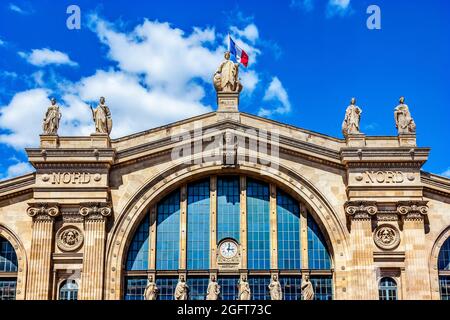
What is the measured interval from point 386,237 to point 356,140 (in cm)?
579

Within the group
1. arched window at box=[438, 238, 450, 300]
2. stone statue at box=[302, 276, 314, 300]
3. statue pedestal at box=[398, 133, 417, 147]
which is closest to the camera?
stone statue at box=[302, 276, 314, 300]

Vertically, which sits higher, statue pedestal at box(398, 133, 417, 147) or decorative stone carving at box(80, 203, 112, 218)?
statue pedestal at box(398, 133, 417, 147)

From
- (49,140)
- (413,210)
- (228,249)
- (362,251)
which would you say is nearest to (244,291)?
(228,249)

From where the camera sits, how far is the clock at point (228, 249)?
43250 mm

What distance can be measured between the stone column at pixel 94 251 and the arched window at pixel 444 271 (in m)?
18.0

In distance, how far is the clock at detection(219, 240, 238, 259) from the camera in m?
43.2

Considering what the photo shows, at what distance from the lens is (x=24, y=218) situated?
43281mm

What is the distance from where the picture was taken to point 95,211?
42.2 metres

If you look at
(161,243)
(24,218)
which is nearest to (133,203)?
(161,243)

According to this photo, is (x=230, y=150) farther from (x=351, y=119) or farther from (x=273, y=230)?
(x=351, y=119)

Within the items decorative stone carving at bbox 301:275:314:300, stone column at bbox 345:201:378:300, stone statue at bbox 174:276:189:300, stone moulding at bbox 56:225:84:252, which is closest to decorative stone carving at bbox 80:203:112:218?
stone moulding at bbox 56:225:84:252

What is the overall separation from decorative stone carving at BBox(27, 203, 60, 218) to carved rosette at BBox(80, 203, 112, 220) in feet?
4.86

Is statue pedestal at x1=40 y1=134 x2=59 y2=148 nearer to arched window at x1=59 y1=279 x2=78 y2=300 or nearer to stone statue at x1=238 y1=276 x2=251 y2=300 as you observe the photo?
arched window at x1=59 y1=279 x2=78 y2=300
